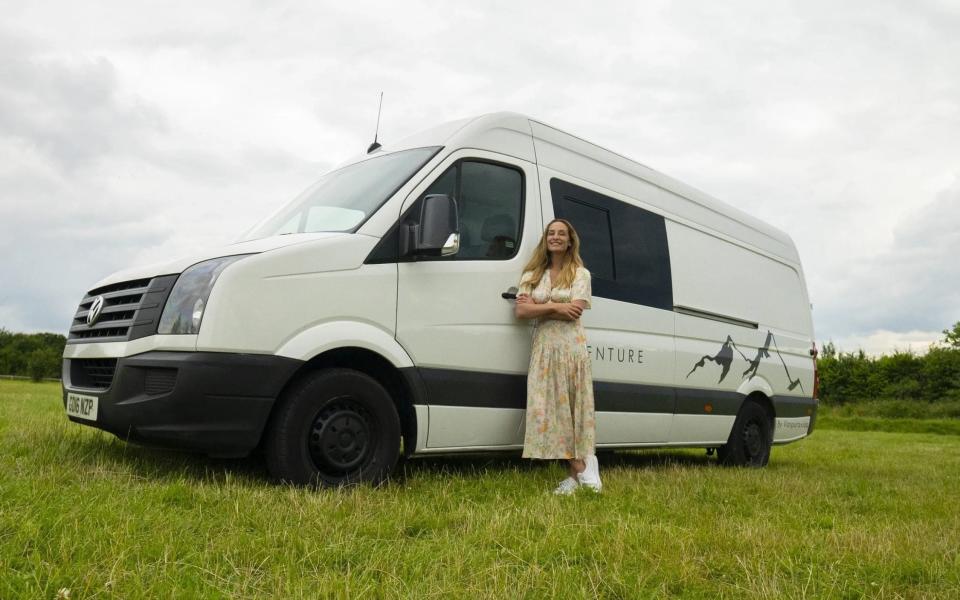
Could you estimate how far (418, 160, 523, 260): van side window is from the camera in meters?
5.20

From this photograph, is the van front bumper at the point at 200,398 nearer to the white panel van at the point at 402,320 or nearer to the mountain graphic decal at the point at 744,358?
the white panel van at the point at 402,320

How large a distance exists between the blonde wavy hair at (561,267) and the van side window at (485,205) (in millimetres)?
166

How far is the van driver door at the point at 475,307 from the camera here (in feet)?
16.1

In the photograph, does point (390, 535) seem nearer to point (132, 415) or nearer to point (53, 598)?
point (53, 598)

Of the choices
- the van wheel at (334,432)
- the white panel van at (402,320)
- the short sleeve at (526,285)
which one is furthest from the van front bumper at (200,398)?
the short sleeve at (526,285)

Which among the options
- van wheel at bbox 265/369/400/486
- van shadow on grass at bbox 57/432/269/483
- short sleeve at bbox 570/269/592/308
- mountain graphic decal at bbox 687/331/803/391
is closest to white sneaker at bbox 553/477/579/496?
van wheel at bbox 265/369/400/486

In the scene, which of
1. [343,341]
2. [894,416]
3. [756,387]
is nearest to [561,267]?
[343,341]

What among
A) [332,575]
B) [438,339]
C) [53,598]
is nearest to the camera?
[53,598]

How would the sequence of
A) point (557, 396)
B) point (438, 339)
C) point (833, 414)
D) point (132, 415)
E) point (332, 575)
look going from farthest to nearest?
point (833, 414) → point (557, 396) → point (438, 339) → point (132, 415) → point (332, 575)

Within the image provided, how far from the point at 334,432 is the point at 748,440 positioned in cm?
513

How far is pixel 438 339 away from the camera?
4973 millimetres

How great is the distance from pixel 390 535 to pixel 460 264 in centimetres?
199

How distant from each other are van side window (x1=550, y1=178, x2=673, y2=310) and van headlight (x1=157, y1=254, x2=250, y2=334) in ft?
8.28

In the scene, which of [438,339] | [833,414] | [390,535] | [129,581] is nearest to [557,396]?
[438,339]
